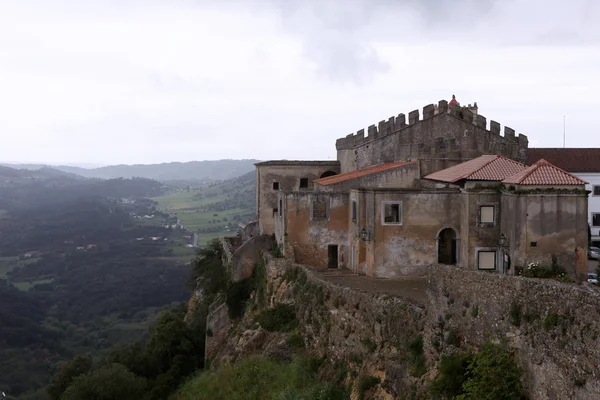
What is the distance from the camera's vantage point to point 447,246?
29719mm

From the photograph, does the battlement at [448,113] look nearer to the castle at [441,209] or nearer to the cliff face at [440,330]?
the castle at [441,209]

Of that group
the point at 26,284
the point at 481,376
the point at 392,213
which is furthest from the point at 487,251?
the point at 26,284

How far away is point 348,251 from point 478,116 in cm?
1233

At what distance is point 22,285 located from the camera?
16400 cm

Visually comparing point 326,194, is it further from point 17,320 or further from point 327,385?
point 17,320

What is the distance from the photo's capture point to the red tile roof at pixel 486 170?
27.5 m

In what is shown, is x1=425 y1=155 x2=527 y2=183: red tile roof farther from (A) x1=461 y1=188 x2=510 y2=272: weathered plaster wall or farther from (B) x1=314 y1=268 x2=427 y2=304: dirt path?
(B) x1=314 y1=268 x2=427 y2=304: dirt path

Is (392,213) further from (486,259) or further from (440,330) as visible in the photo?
(440,330)

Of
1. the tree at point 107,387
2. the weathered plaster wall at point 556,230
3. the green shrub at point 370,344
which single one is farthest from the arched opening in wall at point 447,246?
the tree at point 107,387

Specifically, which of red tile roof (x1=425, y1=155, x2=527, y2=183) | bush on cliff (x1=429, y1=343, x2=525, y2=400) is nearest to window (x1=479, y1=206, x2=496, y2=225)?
red tile roof (x1=425, y1=155, x2=527, y2=183)

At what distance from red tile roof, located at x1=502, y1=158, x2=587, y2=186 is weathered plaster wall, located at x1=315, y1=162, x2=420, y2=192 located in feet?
28.6

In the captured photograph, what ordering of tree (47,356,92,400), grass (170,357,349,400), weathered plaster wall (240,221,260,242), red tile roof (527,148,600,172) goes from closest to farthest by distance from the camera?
grass (170,357,349,400) → tree (47,356,92,400) → red tile roof (527,148,600,172) → weathered plaster wall (240,221,260,242)

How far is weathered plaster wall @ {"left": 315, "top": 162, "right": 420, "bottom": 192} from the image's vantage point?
33.4m

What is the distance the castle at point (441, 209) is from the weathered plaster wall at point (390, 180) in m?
0.05
